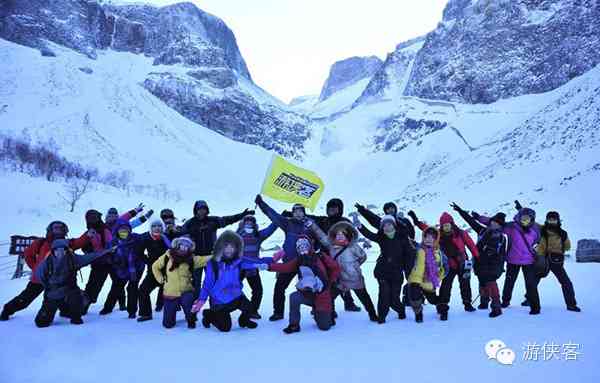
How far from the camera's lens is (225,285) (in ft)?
17.2

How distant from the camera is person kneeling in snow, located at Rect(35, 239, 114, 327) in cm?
527

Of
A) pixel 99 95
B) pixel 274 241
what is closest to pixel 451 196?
pixel 274 241

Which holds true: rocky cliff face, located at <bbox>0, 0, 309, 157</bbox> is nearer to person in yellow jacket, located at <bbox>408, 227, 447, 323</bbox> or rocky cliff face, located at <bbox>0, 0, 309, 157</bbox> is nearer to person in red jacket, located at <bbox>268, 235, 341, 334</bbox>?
person in yellow jacket, located at <bbox>408, 227, 447, 323</bbox>

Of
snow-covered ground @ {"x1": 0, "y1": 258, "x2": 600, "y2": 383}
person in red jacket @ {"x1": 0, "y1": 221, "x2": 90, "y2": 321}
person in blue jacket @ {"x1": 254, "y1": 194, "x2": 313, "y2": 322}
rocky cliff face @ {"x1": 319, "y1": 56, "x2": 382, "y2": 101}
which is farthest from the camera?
rocky cliff face @ {"x1": 319, "y1": 56, "x2": 382, "y2": 101}

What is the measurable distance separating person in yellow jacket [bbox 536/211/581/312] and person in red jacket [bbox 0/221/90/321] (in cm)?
697

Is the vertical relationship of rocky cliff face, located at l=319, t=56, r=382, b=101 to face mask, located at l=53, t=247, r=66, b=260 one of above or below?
above

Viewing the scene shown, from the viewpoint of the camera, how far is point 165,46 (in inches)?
3585

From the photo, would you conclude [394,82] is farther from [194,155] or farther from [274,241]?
[274,241]

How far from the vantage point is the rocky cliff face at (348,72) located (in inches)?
5709

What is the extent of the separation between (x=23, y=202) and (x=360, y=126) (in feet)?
191

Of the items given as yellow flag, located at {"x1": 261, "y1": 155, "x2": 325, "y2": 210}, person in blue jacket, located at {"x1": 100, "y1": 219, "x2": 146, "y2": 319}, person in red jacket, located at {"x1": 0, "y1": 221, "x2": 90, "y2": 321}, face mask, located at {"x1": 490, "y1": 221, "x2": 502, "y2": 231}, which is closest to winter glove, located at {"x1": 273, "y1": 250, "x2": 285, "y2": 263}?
yellow flag, located at {"x1": 261, "y1": 155, "x2": 325, "y2": 210}

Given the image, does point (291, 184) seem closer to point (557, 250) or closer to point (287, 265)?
point (287, 265)

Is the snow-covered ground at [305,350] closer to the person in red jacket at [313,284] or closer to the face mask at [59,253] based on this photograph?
the person in red jacket at [313,284]

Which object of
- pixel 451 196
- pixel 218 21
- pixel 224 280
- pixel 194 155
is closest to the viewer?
pixel 224 280
